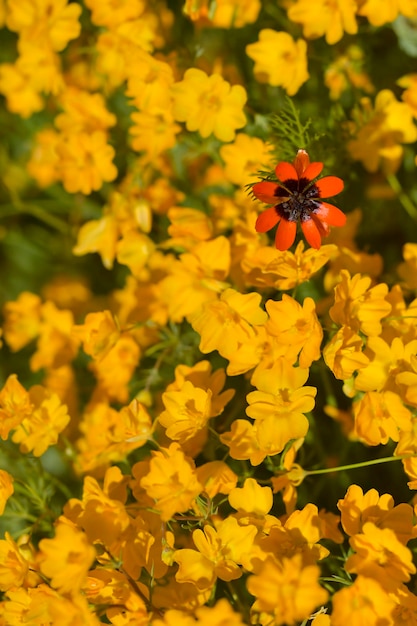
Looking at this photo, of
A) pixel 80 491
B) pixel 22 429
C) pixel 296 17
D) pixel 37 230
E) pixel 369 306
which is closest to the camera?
pixel 369 306

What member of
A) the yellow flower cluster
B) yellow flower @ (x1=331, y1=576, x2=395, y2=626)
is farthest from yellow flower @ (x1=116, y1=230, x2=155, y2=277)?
yellow flower @ (x1=331, y1=576, x2=395, y2=626)

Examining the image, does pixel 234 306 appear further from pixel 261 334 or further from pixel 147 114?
pixel 147 114

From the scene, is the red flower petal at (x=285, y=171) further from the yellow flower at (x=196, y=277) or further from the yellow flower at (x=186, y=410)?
the yellow flower at (x=186, y=410)

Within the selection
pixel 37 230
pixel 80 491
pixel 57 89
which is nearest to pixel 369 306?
pixel 80 491

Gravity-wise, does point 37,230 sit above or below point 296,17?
below

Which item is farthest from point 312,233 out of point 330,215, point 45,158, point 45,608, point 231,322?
point 45,158
